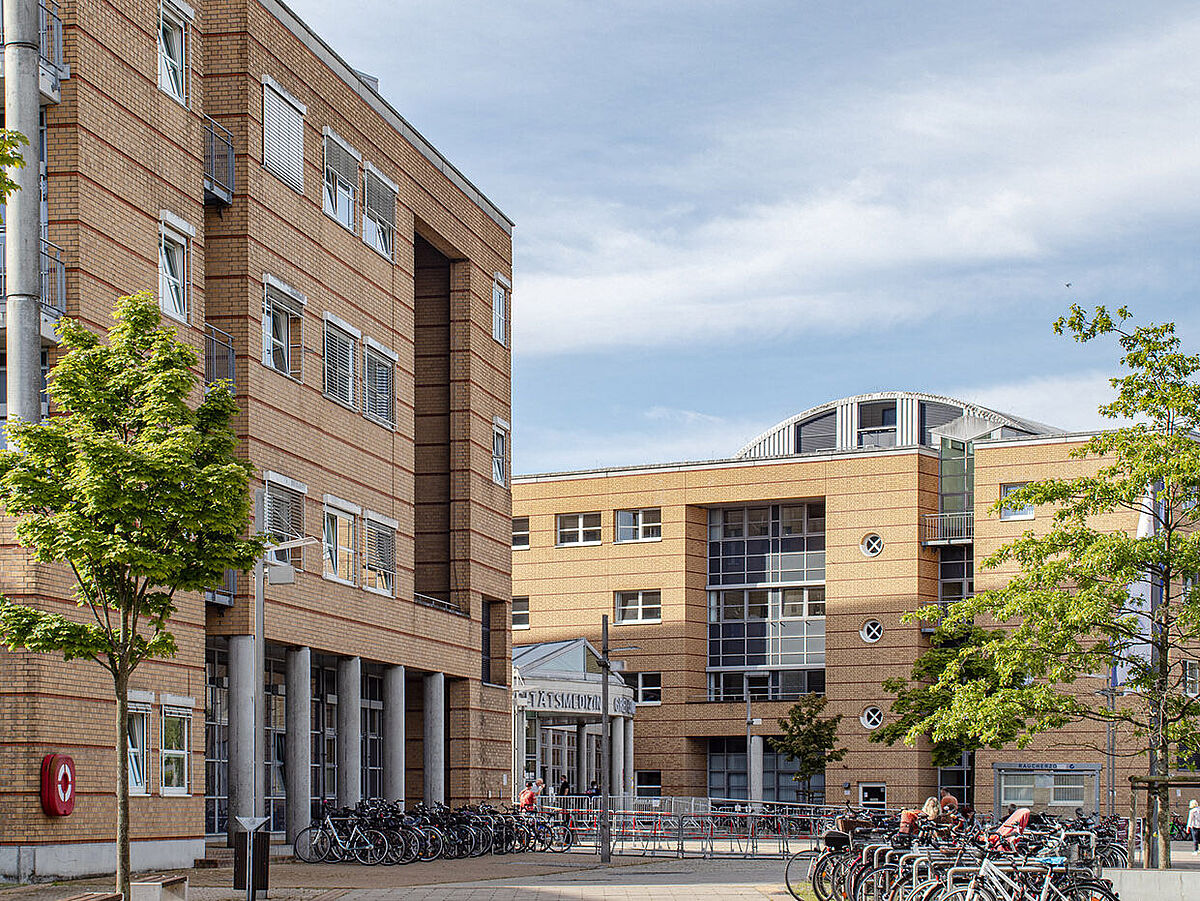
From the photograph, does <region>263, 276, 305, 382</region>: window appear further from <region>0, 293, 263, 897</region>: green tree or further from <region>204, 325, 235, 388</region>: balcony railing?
<region>0, 293, 263, 897</region>: green tree

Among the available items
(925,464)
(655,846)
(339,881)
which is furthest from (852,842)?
(925,464)

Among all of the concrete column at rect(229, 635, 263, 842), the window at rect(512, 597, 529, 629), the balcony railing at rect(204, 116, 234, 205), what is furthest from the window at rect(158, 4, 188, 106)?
the window at rect(512, 597, 529, 629)

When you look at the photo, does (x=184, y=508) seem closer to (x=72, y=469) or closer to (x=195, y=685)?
(x=72, y=469)

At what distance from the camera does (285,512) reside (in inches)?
1384

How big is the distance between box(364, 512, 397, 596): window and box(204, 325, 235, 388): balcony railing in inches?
259

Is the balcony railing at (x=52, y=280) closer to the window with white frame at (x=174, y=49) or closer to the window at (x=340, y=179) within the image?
the window with white frame at (x=174, y=49)

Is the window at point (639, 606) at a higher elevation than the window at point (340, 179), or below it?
below

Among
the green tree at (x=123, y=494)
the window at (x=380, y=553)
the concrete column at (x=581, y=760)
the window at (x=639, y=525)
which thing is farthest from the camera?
the window at (x=639, y=525)

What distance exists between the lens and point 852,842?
22688 mm

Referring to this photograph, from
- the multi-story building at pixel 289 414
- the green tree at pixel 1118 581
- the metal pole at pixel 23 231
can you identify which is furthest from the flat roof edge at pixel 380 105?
the green tree at pixel 1118 581

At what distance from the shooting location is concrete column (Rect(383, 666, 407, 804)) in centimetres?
4072

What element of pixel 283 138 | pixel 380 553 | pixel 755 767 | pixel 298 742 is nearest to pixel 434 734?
pixel 380 553

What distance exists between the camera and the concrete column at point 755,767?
2763 inches

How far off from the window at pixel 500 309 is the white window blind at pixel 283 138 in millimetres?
11877
